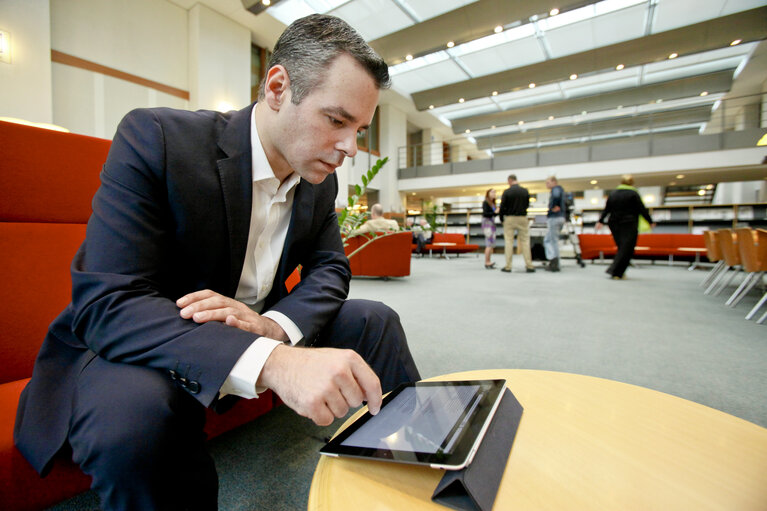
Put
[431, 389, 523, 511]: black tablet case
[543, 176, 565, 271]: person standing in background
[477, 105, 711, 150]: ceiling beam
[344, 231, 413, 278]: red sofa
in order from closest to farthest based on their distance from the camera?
[431, 389, 523, 511]: black tablet case
[344, 231, 413, 278]: red sofa
[543, 176, 565, 271]: person standing in background
[477, 105, 711, 150]: ceiling beam

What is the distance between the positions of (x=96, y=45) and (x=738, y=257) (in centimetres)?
900

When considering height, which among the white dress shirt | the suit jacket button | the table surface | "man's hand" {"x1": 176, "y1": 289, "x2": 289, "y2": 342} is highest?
the white dress shirt

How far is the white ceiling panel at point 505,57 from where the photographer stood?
336 inches

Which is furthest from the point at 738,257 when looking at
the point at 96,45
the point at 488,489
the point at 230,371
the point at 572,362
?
the point at 96,45

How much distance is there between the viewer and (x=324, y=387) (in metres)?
0.47

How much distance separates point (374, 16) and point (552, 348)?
26.2 feet

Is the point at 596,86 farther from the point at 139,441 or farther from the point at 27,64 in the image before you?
the point at 139,441

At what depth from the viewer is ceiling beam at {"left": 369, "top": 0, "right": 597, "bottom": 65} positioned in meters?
6.40

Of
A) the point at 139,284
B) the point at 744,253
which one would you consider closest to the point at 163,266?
the point at 139,284

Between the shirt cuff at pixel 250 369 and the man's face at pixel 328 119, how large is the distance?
43 centimetres

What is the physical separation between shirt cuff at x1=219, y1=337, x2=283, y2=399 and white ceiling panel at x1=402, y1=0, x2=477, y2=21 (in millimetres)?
8357

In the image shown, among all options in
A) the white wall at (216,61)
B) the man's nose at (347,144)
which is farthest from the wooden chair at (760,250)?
the white wall at (216,61)

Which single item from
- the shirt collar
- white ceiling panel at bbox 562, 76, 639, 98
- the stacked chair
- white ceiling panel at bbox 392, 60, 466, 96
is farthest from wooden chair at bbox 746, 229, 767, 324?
white ceiling panel at bbox 562, 76, 639, 98

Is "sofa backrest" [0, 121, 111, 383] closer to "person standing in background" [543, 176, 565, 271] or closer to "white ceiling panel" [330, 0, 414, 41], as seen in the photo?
"person standing in background" [543, 176, 565, 271]
